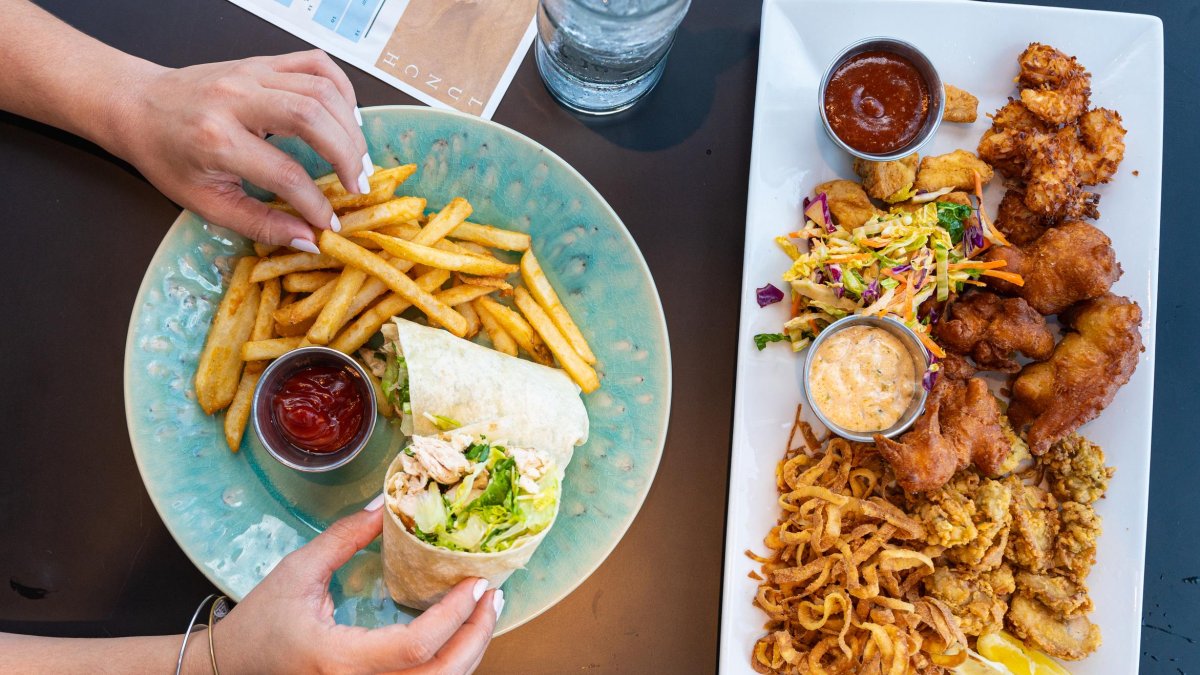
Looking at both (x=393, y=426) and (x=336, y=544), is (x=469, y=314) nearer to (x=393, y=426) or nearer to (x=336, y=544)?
(x=393, y=426)

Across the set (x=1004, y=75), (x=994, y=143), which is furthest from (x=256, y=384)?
(x=1004, y=75)

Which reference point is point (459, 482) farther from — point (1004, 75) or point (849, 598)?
point (1004, 75)

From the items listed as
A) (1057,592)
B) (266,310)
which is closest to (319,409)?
(266,310)

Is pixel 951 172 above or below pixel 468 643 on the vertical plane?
above

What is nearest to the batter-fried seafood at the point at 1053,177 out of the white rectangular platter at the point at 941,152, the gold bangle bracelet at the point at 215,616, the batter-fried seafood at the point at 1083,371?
the white rectangular platter at the point at 941,152

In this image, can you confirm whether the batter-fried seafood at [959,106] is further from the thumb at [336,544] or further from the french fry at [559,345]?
the thumb at [336,544]

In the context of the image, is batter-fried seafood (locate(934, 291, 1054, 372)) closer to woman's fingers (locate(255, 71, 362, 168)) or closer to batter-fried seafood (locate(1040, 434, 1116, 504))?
batter-fried seafood (locate(1040, 434, 1116, 504))
